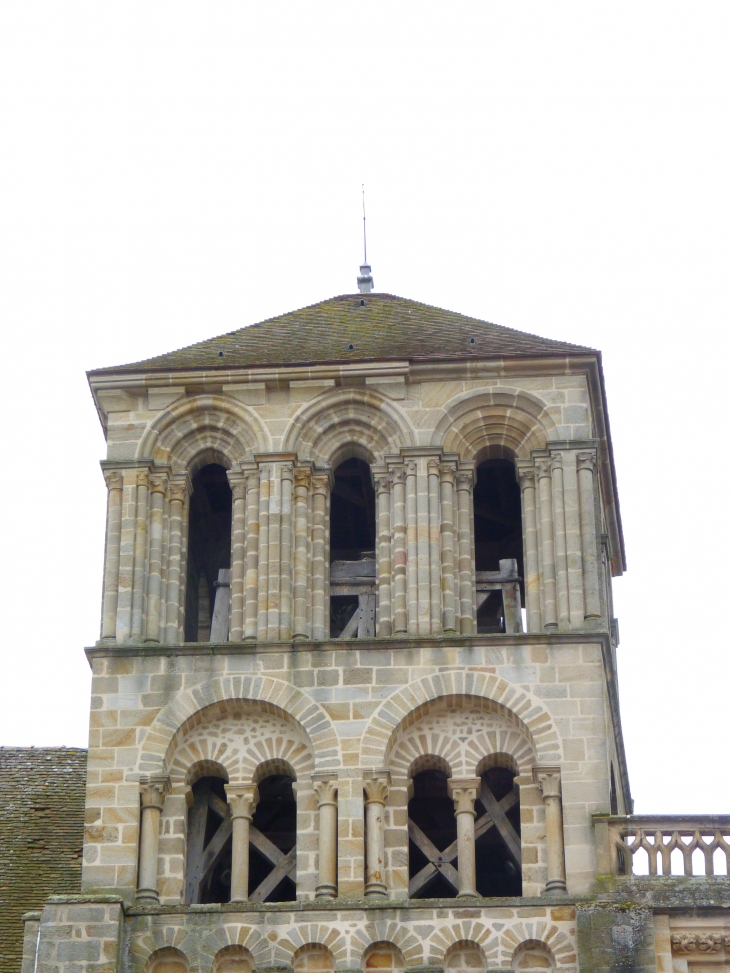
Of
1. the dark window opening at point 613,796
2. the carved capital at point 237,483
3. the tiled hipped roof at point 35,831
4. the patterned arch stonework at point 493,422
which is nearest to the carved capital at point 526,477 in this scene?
the patterned arch stonework at point 493,422

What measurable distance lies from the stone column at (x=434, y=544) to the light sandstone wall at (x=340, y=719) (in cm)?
51

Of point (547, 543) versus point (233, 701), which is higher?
point (547, 543)

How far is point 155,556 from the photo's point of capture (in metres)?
36.4

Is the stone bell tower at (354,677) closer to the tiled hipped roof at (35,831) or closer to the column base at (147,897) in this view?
the column base at (147,897)

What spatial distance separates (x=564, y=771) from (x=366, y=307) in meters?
8.69

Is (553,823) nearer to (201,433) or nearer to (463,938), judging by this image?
(463,938)

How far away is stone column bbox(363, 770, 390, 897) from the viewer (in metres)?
33.5

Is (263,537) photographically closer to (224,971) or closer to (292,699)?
(292,699)

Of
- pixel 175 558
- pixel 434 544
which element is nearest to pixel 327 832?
pixel 434 544

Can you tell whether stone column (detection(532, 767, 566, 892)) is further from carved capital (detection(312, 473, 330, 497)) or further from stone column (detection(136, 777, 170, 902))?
carved capital (detection(312, 473, 330, 497))

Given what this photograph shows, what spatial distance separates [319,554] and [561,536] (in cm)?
302

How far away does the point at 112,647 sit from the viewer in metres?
35.3

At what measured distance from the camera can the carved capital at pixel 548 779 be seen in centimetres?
3394

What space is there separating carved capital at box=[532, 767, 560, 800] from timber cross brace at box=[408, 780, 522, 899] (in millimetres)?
821
